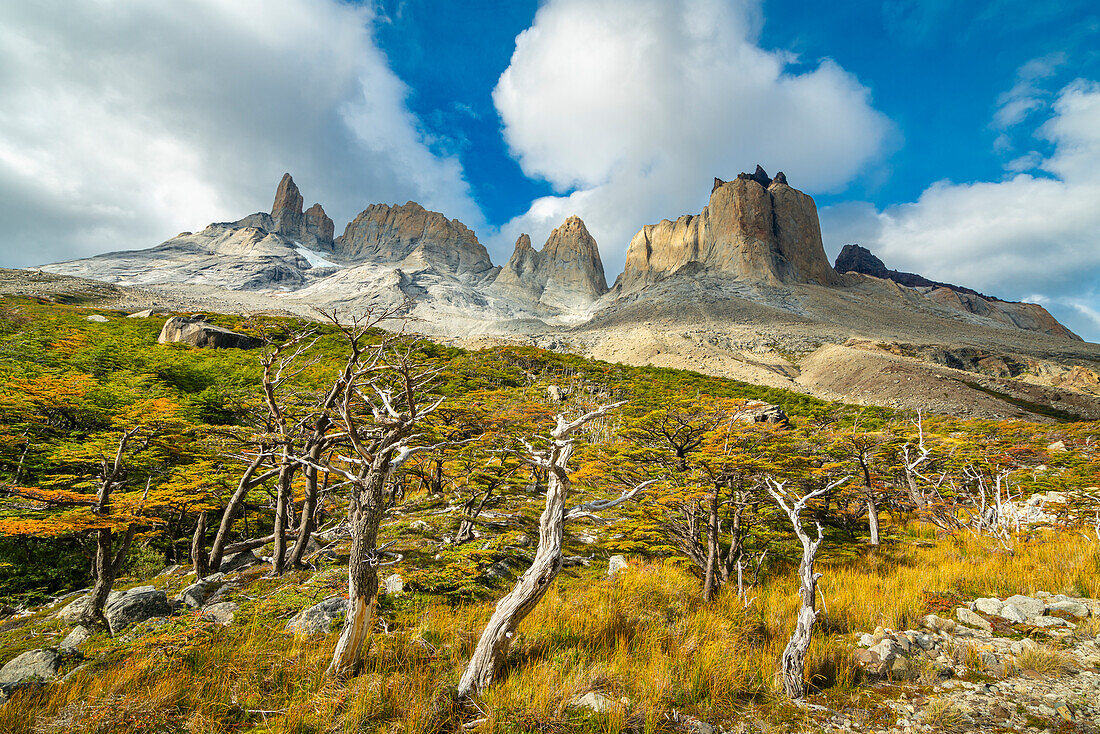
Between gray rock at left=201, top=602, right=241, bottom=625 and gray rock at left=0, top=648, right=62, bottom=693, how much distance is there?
5.08 ft

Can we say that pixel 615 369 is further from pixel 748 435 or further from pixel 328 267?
pixel 328 267

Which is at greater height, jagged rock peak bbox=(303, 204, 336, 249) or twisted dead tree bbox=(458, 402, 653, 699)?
jagged rock peak bbox=(303, 204, 336, 249)

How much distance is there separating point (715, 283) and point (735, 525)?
100803mm

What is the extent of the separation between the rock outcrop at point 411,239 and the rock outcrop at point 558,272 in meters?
16.7

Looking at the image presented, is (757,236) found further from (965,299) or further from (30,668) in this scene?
(30,668)

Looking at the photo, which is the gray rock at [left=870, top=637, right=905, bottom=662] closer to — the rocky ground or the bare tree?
the rocky ground

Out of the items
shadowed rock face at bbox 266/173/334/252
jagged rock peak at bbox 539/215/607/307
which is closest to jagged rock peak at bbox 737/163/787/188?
jagged rock peak at bbox 539/215/607/307

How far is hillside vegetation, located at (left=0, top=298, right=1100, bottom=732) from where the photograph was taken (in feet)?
12.2

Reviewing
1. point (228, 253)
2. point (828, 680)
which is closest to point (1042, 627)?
point (828, 680)

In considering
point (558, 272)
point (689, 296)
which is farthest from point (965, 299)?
point (558, 272)

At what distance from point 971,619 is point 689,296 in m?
92.1

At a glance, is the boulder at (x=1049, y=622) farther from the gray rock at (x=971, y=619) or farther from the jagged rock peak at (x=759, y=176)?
the jagged rock peak at (x=759, y=176)

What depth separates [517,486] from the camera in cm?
1525

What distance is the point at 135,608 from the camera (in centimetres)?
518
